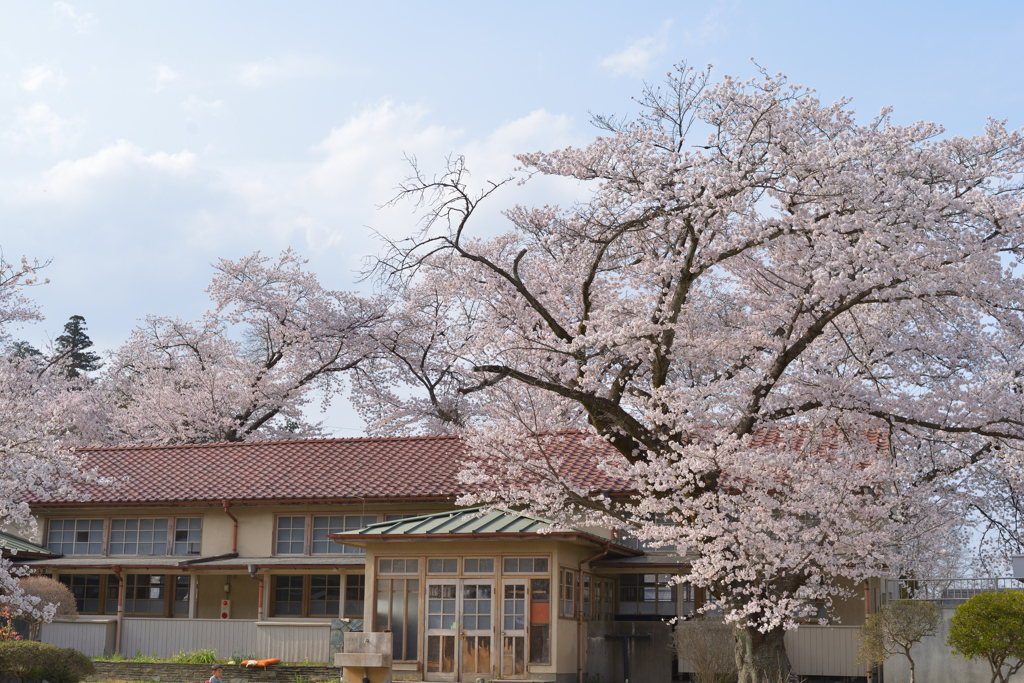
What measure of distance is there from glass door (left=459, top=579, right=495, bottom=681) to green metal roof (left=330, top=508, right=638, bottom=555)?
1068mm

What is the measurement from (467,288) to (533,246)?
827 cm

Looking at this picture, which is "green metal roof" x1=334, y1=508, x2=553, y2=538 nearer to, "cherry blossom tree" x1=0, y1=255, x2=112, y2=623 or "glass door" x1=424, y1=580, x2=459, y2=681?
"glass door" x1=424, y1=580, x2=459, y2=681

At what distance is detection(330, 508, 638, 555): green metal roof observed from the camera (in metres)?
18.8

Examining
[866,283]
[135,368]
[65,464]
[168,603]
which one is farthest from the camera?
[135,368]

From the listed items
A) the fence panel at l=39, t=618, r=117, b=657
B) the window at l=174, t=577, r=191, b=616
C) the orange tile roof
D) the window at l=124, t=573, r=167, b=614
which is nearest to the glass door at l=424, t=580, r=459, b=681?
the orange tile roof

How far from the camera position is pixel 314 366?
3425 cm

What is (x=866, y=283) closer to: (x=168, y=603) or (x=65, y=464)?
(x=65, y=464)

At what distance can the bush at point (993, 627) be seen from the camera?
15.4 metres

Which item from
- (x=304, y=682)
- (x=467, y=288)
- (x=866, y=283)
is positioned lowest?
(x=304, y=682)

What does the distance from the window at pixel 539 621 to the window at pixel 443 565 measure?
5.00 ft

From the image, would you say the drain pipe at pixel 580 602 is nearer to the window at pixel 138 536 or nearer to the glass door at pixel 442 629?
the glass door at pixel 442 629

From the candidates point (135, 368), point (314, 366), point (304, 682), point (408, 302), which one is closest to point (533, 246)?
point (304, 682)

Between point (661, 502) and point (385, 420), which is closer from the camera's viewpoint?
point (661, 502)

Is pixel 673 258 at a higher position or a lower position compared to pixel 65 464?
higher
